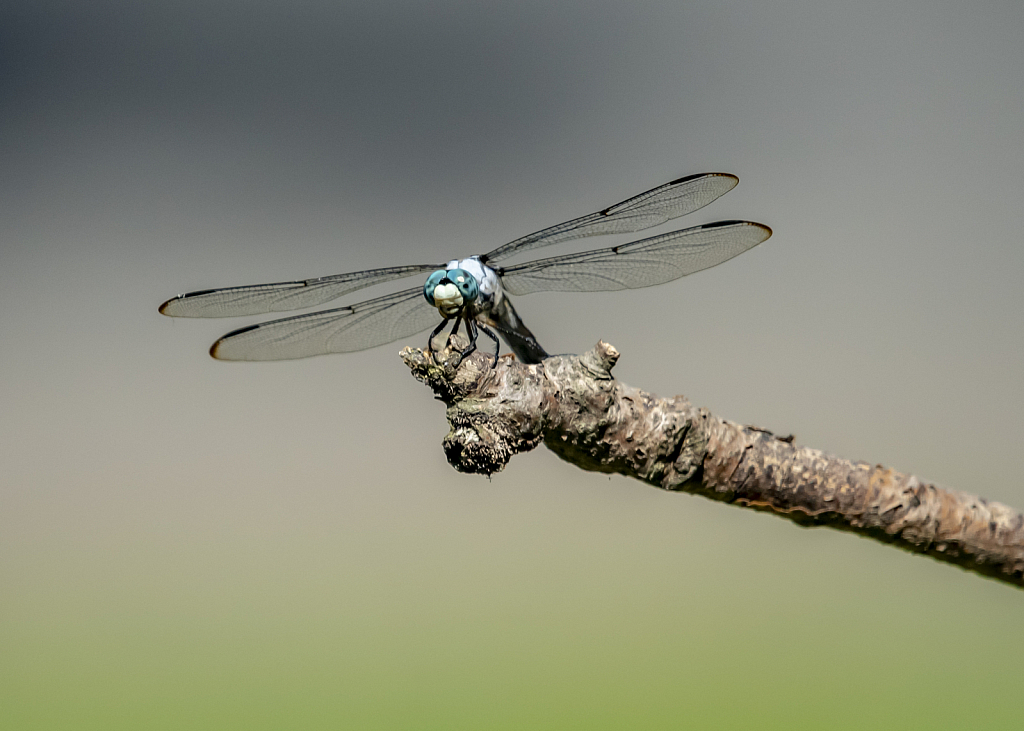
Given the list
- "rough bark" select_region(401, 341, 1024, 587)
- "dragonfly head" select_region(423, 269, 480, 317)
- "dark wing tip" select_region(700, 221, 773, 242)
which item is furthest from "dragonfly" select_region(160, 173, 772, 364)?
"rough bark" select_region(401, 341, 1024, 587)

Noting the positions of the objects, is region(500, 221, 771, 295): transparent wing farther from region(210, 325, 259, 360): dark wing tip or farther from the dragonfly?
region(210, 325, 259, 360): dark wing tip

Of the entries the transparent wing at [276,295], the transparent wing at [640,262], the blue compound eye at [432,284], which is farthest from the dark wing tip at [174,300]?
the transparent wing at [640,262]

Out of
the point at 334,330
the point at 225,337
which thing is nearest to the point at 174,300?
the point at 225,337

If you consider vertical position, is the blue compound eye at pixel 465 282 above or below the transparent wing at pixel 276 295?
below

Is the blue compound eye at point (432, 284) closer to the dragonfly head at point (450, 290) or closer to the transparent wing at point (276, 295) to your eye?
the dragonfly head at point (450, 290)

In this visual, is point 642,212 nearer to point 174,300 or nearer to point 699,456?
point 699,456

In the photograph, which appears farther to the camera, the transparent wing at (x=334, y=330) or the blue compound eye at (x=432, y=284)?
the transparent wing at (x=334, y=330)

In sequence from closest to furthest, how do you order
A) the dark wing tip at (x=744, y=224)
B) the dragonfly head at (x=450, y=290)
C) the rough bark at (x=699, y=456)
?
the rough bark at (x=699, y=456), the dragonfly head at (x=450, y=290), the dark wing tip at (x=744, y=224)
